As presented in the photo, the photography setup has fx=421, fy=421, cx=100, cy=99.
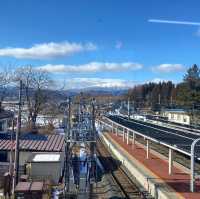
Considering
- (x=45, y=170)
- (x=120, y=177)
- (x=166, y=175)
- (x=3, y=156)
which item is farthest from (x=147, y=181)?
(x=3, y=156)

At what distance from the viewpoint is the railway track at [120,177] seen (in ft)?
55.7

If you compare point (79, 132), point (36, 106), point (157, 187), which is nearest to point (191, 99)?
point (36, 106)

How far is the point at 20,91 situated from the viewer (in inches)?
572

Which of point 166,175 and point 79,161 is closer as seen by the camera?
point 166,175

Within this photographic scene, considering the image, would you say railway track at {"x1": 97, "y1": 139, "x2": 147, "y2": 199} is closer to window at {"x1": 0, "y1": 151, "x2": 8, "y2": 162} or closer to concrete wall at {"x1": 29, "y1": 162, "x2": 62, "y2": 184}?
concrete wall at {"x1": 29, "y1": 162, "x2": 62, "y2": 184}

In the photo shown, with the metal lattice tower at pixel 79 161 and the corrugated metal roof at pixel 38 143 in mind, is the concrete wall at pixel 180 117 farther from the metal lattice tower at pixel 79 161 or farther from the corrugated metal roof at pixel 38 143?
the corrugated metal roof at pixel 38 143

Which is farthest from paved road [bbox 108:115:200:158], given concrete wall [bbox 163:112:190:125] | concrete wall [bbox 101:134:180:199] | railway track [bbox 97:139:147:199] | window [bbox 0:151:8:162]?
concrete wall [bbox 163:112:190:125]

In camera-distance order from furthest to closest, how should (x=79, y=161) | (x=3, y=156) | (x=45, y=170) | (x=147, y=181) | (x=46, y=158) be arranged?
1. (x=79, y=161)
2. (x=3, y=156)
3. (x=46, y=158)
4. (x=45, y=170)
5. (x=147, y=181)

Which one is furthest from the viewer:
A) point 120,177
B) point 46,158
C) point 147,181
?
point 120,177

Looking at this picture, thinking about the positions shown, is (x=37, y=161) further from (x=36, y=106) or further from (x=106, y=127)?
(x=106, y=127)

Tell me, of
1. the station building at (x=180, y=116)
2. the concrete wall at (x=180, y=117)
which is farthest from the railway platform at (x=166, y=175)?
the concrete wall at (x=180, y=117)

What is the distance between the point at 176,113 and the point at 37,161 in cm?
4113

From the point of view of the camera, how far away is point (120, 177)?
21.2 m

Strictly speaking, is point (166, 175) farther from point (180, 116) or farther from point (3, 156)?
point (180, 116)
